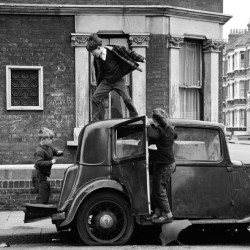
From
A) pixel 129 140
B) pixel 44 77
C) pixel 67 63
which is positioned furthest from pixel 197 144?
pixel 44 77

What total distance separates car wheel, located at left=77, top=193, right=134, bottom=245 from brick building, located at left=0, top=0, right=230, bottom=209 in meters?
4.41

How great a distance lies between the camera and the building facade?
68625 mm

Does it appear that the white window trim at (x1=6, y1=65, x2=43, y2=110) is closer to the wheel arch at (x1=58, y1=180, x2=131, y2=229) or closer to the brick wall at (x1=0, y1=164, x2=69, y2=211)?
the brick wall at (x1=0, y1=164, x2=69, y2=211)

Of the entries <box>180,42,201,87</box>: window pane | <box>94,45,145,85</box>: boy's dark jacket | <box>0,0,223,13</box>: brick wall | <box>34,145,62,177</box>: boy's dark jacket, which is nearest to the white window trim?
<box>0,0,223,13</box>: brick wall

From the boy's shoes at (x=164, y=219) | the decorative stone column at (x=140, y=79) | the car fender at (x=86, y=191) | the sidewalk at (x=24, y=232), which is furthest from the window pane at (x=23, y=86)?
the boy's shoes at (x=164, y=219)

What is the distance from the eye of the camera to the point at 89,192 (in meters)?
8.95

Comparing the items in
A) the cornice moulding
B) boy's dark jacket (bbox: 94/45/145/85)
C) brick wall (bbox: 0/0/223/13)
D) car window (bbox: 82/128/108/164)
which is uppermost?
brick wall (bbox: 0/0/223/13)

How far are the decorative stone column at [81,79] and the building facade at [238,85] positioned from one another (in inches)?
2117

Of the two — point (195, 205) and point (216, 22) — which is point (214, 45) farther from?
point (195, 205)

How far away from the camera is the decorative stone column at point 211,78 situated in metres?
14.5

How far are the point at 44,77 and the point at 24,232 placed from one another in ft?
14.1

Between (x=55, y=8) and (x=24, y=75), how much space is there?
149 centimetres

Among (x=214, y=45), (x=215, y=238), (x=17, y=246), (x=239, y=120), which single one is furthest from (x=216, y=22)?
(x=239, y=120)

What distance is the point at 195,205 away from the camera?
30.2ft
